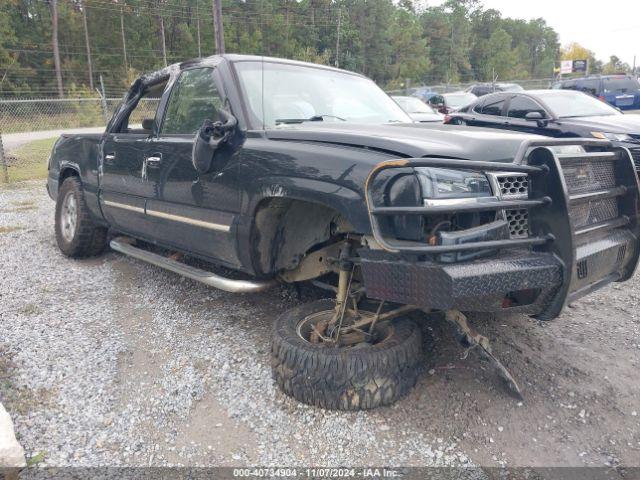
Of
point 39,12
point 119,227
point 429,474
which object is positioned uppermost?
point 39,12

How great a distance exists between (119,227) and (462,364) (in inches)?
127

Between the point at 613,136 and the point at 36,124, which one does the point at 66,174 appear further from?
the point at 36,124

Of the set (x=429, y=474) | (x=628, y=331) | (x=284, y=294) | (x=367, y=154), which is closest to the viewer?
(x=429, y=474)

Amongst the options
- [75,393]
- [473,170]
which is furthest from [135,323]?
[473,170]

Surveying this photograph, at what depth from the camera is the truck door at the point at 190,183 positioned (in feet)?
11.1

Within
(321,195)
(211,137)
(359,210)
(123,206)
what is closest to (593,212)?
(359,210)

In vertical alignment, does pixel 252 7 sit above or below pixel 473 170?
above

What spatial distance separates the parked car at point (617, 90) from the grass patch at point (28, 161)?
48.1ft

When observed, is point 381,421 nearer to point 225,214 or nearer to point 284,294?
point 225,214

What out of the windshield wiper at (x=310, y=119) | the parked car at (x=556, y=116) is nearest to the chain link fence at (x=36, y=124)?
the parked car at (x=556, y=116)

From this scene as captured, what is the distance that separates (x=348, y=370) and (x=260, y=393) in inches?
23.1

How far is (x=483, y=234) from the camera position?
2.32m

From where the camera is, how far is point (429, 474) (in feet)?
7.54

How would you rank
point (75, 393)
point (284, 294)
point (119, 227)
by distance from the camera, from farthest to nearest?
point (119, 227), point (284, 294), point (75, 393)
